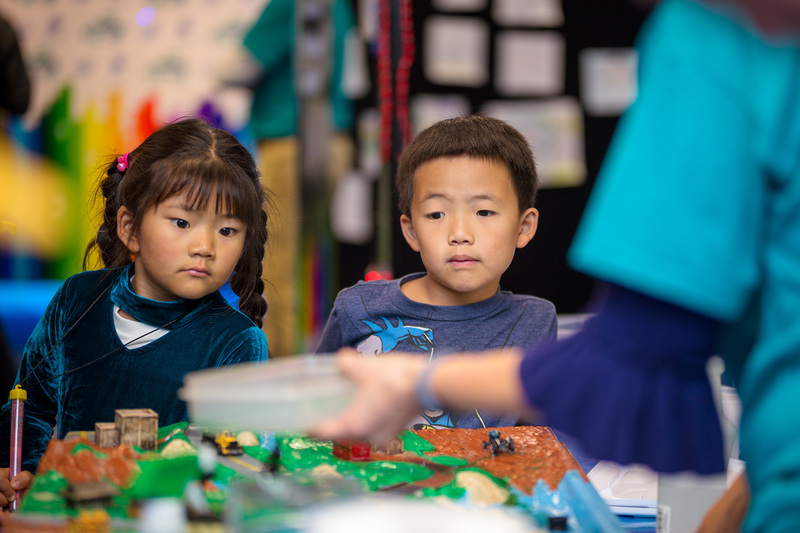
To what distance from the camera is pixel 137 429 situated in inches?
33.8

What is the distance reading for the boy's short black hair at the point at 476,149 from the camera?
1451 mm

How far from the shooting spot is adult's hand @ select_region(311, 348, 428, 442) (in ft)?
2.07

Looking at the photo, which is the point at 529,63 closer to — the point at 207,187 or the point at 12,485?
the point at 207,187

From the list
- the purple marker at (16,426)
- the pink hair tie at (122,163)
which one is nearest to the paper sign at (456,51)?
the pink hair tie at (122,163)

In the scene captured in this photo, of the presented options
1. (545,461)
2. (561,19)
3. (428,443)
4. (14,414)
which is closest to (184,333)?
(14,414)

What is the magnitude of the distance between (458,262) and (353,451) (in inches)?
23.4

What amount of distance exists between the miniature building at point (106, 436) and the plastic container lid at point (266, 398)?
249 mm

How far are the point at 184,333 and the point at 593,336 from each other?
908 mm

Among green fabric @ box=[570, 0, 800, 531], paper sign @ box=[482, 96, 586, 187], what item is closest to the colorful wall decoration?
paper sign @ box=[482, 96, 586, 187]

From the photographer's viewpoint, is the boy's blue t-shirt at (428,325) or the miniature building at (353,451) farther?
the boy's blue t-shirt at (428,325)

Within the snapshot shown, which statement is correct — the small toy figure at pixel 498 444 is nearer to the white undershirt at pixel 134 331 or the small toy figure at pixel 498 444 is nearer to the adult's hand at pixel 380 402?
the adult's hand at pixel 380 402

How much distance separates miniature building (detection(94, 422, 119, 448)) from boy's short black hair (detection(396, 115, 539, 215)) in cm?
84

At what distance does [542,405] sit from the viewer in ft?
1.95

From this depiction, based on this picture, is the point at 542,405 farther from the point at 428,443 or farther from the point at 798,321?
the point at 428,443
